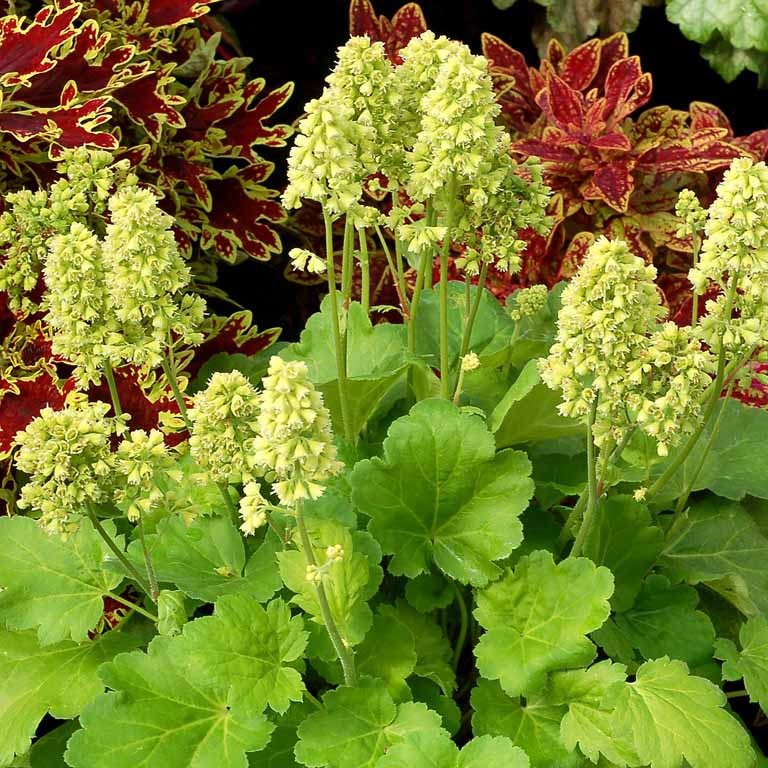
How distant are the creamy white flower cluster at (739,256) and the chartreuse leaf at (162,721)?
72 centimetres

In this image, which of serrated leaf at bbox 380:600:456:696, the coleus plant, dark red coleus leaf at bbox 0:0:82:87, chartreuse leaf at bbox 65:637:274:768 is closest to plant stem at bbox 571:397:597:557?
the coleus plant

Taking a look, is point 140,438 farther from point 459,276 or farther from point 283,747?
point 459,276

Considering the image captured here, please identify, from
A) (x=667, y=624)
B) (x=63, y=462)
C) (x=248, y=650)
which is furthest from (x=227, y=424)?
(x=667, y=624)

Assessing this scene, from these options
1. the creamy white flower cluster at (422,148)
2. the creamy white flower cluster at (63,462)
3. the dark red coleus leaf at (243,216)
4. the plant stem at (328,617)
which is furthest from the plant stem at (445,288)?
the dark red coleus leaf at (243,216)

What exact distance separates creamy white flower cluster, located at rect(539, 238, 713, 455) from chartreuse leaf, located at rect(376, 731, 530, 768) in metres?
0.39

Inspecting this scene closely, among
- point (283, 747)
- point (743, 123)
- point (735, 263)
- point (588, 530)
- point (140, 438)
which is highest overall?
point (735, 263)

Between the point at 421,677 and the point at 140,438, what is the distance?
0.53m

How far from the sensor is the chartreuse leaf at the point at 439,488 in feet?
4.88

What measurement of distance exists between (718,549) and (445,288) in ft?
2.12

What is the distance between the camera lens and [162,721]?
133cm

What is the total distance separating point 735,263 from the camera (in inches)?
46.6

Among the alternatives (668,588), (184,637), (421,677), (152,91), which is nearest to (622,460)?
(668,588)

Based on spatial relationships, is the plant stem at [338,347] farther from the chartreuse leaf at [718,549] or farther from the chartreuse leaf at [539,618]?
the chartreuse leaf at [718,549]

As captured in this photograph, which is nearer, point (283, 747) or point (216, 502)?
point (283, 747)
